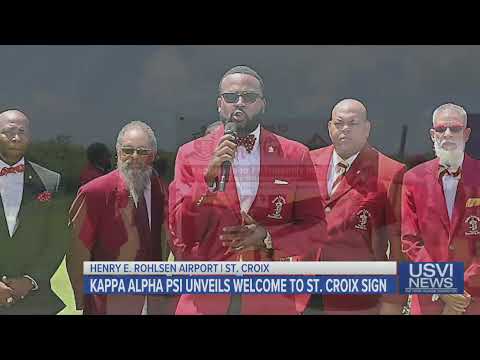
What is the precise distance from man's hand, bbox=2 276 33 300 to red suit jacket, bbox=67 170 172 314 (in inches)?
9.7

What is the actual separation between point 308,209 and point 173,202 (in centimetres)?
75

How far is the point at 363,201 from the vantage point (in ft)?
13.5

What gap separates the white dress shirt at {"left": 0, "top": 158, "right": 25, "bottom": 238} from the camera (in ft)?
13.4

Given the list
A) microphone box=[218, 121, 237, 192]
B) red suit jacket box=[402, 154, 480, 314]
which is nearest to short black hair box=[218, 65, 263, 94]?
microphone box=[218, 121, 237, 192]

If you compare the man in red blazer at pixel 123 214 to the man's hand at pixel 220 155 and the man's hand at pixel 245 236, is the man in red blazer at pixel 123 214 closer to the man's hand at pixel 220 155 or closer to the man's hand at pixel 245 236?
the man's hand at pixel 220 155

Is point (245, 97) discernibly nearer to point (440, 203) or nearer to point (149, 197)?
point (149, 197)

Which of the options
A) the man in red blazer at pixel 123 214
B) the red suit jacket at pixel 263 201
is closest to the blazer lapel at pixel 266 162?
the red suit jacket at pixel 263 201

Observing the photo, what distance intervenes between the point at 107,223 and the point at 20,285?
1.97 feet

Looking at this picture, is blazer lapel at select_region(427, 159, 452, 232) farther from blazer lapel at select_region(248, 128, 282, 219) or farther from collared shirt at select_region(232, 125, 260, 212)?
collared shirt at select_region(232, 125, 260, 212)

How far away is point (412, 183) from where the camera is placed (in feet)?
13.5

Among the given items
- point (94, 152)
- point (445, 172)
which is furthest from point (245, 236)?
point (445, 172)

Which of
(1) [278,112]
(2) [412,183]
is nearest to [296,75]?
(1) [278,112]
